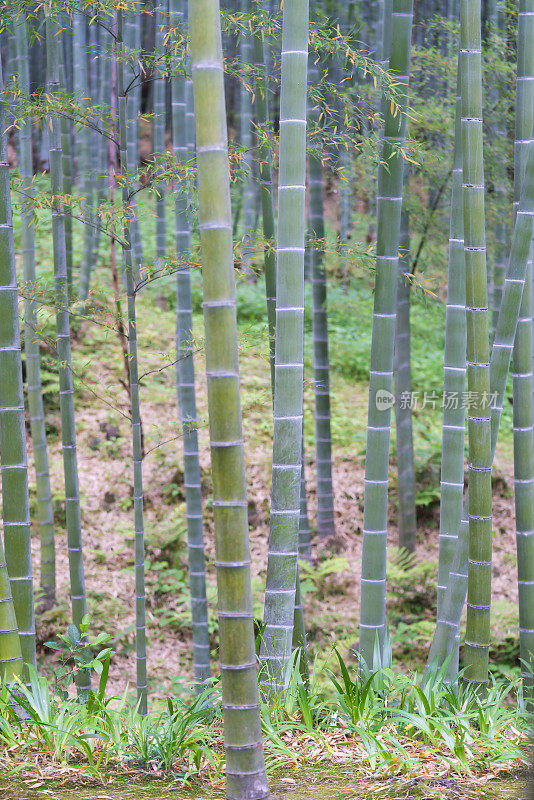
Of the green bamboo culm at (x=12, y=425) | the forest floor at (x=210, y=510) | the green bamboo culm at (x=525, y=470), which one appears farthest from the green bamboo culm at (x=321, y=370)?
the green bamboo culm at (x=12, y=425)

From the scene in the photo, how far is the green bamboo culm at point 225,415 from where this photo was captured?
5.16 feet

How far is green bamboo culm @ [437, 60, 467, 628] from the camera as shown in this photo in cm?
292

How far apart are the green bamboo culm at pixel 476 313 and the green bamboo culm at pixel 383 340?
1.24ft

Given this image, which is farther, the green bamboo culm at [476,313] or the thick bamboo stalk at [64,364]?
the thick bamboo stalk at [64,364]

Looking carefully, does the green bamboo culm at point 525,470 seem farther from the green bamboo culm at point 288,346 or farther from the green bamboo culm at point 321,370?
the green bamboo culm at point 321,370

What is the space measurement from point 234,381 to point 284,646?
1206mm

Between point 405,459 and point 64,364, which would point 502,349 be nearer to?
point 64,364

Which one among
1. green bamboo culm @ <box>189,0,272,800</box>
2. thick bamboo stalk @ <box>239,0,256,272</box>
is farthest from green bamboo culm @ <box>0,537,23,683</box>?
thick bamboo stalk @ <box>239,0,256,272</box>

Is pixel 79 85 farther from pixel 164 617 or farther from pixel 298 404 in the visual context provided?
pixel 298 404

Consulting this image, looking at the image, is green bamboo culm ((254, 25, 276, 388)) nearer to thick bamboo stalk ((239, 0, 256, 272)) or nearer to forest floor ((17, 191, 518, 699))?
thick bamboo stalk ((239, 0, 256, 272))

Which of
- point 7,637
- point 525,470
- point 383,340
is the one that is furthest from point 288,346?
point 7,637

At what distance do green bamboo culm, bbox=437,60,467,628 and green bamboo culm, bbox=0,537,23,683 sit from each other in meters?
1.61

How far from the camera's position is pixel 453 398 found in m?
2.99

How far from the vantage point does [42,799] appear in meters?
1.85
